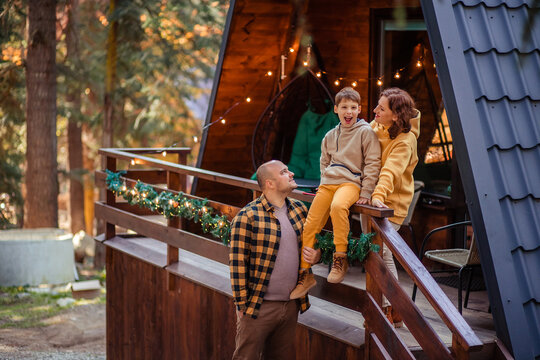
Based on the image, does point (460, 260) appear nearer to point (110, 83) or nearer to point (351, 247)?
point (351, 247)

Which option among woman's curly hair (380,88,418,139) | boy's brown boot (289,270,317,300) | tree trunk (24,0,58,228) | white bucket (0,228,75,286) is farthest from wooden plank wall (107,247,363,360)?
tree trunk (24,0,58,228)

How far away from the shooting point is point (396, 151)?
4258 millimetres

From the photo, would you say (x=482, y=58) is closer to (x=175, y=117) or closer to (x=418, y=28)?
(x=418, y=28)

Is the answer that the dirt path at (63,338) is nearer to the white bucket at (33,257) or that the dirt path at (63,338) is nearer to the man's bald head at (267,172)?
the white bucket at (33,257)

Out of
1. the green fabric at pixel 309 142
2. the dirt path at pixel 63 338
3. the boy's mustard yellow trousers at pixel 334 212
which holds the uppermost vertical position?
the green fabric at pixel 309 142

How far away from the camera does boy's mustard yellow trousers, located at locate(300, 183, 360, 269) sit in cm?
412

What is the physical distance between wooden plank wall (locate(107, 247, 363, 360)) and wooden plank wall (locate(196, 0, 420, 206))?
155 centimetres

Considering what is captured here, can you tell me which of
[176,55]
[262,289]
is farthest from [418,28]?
[176,55]

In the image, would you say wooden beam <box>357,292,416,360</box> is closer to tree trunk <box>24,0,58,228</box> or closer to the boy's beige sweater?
the boy's beige sweater

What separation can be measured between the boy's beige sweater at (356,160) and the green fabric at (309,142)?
3.31m

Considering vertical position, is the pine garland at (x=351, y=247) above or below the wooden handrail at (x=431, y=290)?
above

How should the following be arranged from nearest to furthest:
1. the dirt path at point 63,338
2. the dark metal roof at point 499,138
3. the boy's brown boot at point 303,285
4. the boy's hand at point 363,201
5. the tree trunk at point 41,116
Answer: the dark metal roof at point 499,138 < the boy's brown boot at point 303,285 < the boy's hand at point 363,201 < the dirt path at point 63,338 < the tree trunk at point 41,116

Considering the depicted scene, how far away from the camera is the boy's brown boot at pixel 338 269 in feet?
13.8

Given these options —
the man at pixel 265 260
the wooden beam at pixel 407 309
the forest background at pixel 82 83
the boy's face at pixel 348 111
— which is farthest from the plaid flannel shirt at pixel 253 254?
the forest background at pixel 82 83
